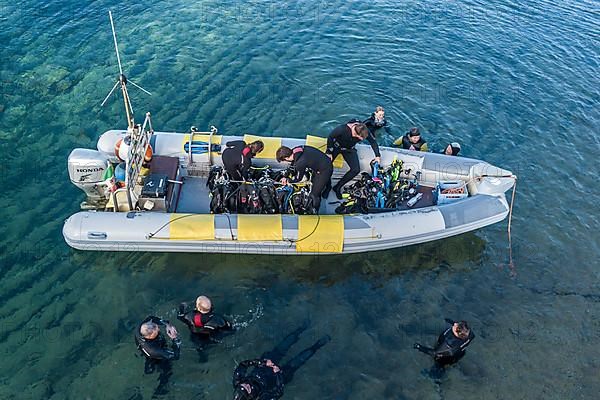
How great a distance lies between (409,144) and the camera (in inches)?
440

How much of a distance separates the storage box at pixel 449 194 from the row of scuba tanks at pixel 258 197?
262 cm

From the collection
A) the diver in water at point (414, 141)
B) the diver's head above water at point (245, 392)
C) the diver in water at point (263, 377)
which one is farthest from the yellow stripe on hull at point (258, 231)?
the diver in water at point (414, 141)

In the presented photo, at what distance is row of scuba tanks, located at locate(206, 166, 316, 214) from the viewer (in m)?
9.09

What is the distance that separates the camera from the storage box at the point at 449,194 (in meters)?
9.85

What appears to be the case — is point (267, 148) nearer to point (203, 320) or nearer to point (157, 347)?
point (203, 320)

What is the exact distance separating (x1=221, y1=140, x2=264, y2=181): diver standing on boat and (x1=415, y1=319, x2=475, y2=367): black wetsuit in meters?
4.26

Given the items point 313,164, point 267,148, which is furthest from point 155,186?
point 313,164

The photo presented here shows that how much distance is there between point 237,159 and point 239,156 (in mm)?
65

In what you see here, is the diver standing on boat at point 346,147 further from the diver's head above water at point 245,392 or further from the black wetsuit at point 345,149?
the diver's head above water at point 245,392

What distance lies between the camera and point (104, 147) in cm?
987

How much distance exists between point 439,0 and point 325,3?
14.3ft

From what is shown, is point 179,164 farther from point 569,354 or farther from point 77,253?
point 569,354

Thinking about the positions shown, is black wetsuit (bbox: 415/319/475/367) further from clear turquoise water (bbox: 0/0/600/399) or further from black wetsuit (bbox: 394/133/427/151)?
black wetsuit (bbox: 394/133/427/151)

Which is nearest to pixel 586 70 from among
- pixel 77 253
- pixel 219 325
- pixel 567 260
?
pixel 567 260
